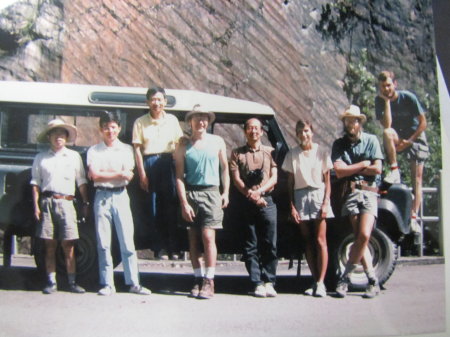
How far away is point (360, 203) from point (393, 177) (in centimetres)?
31

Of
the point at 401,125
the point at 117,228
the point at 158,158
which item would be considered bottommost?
the point at 117,228

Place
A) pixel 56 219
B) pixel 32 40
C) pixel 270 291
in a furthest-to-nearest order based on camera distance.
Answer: pixel 270 291
pixel 56 219
pixel 32 40

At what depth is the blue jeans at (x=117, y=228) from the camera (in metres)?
4.99

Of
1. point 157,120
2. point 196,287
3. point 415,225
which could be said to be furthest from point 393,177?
point 157,120

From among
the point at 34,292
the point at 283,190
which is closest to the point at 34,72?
the point at 34,292

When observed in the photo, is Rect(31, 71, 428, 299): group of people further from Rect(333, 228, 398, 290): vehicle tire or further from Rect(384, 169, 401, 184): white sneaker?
Rect(333, 228, 398, 290): vehicle tire

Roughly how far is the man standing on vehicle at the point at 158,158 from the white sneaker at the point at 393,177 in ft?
5.00

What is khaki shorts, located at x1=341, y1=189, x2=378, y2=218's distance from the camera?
527cm

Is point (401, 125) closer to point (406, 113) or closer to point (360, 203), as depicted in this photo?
point (406, 113)

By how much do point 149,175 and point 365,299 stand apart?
1721mm

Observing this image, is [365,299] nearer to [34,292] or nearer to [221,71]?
[221,71]

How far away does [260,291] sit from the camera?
5.10 meters

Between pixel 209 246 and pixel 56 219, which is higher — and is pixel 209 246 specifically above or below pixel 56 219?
below

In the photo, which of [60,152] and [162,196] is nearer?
[60,152]
